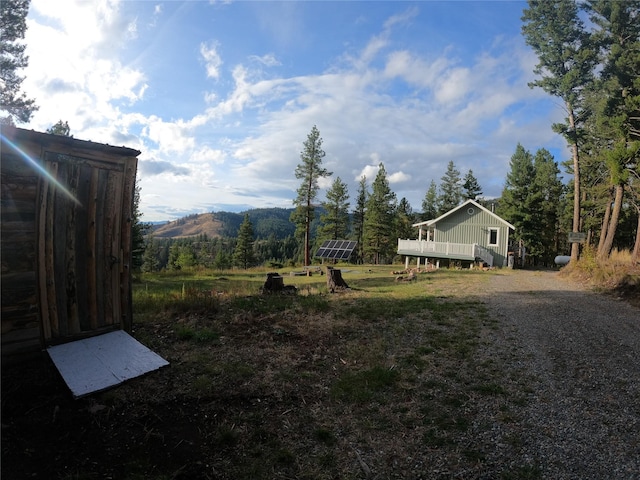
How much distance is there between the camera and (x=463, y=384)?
4.83 m

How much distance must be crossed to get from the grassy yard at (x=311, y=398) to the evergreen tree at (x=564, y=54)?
64.7 ft

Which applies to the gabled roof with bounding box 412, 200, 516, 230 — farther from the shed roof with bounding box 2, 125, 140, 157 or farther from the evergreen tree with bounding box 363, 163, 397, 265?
the shed roof with bounding box 2, 125, 140, 157

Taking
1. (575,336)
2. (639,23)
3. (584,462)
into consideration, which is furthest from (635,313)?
(639,23)

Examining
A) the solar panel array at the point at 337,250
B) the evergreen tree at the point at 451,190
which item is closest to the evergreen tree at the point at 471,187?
the evergreen tree at the point at 451,190

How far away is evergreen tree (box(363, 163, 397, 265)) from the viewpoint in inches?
1779

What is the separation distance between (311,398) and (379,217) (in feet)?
137

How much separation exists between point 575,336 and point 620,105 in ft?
49.2

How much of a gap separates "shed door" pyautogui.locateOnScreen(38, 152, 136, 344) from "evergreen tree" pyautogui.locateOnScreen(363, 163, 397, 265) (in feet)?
134

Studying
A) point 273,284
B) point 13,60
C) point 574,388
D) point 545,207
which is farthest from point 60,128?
point 545,207

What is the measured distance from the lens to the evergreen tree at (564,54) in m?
20.1

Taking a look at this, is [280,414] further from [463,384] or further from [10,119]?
[10,119]

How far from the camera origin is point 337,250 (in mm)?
27625

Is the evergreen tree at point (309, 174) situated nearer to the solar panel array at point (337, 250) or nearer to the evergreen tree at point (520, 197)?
the solar panel array at point (337, 250)

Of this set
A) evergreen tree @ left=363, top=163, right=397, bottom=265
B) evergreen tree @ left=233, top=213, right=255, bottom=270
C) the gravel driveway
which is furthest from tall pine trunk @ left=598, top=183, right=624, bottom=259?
evergreen tree @ left=233, top=213, right=255, bottom=270
